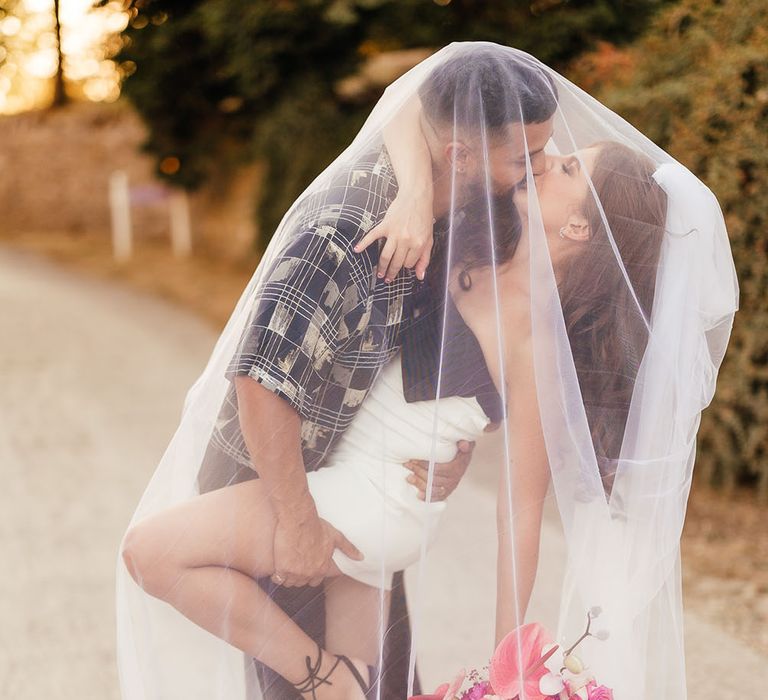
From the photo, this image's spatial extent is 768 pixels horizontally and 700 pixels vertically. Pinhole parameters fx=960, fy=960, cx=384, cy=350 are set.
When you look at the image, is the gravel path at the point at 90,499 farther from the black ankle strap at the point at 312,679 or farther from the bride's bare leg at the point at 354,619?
the black ankle strap at the point at 312,679

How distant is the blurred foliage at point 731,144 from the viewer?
4672mm

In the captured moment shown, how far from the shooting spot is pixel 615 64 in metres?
7.05

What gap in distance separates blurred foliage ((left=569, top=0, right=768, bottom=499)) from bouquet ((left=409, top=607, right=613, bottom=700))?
326cm

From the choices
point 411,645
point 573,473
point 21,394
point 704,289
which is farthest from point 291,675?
point 21,394

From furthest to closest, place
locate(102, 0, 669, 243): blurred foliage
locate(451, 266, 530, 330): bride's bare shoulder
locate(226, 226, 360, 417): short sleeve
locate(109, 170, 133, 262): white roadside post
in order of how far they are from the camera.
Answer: locate(109, 170, 133, 262): white roadside post, locate(102, 0, 669, 243): blurred foliage, locate(451, 266, 530, 330): bride's bare shoulder, locate(226, 226, 360, 417): short sleeve

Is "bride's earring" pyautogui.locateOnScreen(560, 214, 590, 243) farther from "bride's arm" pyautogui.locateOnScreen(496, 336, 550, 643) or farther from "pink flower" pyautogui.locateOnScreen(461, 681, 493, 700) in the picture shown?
"pink flower" pyautogui.locateOnScreen(461, 681, 493, 700)

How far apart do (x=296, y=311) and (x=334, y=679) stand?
31.5 inches

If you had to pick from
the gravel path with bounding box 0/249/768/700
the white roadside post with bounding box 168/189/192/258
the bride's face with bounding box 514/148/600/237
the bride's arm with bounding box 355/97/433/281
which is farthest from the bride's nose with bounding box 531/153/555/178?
the white roadside post with bounding box 168/189/192/258

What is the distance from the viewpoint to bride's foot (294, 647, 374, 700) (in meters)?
2.01

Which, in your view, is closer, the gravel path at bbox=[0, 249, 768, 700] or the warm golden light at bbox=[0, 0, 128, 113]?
the gravel path at bbox=[0, 249, 768, 700]

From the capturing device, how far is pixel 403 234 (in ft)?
5.95

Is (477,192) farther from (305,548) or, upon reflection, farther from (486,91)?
(305,548)

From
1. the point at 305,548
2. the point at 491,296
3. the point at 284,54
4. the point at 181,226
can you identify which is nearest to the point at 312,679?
the point at 305,548

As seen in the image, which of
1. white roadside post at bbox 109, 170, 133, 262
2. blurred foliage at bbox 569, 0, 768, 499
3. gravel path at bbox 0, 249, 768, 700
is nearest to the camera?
gravel path at bbox 0, 249, 768, 700
